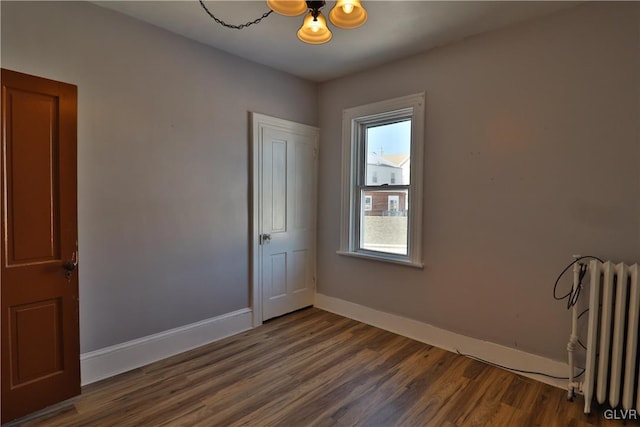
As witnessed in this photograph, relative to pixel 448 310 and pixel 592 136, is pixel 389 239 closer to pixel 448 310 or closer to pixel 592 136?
pixel 448 310

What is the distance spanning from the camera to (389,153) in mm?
3377

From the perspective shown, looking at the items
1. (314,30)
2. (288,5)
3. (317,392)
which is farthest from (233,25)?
(317,392)

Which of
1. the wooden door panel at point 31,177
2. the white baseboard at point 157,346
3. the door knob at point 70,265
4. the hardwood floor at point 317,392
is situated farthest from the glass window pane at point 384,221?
the wooden door panel at point 31,177

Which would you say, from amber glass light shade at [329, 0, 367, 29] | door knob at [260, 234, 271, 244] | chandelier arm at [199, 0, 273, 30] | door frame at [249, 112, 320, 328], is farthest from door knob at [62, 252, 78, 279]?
amber glass light shade at [329, 0, 367, 29]

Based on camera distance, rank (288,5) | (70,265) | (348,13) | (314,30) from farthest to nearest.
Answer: (70,265), (314,30), (348,13), (288,5)

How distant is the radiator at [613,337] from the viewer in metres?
1.89

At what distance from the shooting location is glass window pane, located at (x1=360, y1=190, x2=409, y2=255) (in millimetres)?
3281

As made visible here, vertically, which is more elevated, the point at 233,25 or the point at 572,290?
the point at 233,25

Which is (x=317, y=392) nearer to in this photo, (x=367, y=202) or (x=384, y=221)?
(x=384, y=221)

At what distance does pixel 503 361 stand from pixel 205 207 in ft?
9.19

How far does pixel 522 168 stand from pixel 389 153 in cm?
125

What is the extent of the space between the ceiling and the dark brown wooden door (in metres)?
0.93

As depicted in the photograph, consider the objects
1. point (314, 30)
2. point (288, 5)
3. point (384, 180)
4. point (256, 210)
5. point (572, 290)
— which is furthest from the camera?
point (384, 180)

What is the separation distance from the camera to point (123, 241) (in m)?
2.46
